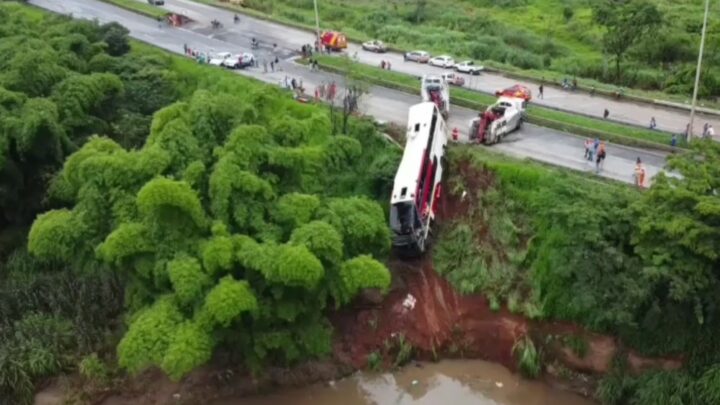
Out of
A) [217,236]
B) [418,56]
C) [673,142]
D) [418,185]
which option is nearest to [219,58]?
[418,56]

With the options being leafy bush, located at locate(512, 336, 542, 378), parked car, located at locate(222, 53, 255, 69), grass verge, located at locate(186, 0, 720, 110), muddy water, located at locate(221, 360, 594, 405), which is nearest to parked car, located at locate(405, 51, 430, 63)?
grass verge, located at locate(186, 0, 720, 110)

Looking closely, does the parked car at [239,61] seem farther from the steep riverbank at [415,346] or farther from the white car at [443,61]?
the steep riverbank at [415,346]

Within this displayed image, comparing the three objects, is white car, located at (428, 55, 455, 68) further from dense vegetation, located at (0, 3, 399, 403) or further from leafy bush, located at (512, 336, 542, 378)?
leafy bush, located at (512, 336, 542, 378)

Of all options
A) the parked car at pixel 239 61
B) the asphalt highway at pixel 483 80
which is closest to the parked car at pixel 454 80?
the asphalt highway at pixel 483 80

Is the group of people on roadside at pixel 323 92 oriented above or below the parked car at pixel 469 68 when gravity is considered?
below

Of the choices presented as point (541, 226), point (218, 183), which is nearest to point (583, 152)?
point (541, 226)
